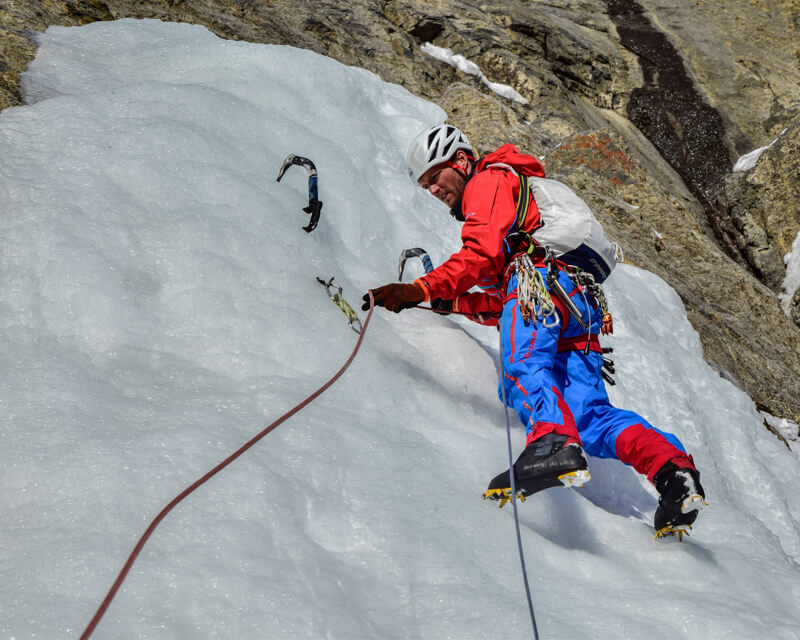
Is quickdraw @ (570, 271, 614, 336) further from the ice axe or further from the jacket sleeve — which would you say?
the ice axe

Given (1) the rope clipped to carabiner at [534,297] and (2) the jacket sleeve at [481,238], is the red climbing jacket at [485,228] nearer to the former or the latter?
(2) the jacket sleeve at [481,238]

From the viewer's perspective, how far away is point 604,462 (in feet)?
10.5

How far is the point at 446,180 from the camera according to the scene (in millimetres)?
3119

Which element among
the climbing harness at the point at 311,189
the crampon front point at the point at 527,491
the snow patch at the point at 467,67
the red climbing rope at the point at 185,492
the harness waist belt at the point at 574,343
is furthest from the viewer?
the snow patch at the point at 467,67

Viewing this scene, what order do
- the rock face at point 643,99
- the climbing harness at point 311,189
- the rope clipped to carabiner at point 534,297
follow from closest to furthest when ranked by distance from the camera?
the rope clipped to carabiner at point 534,297
the climbing harness at point 311,189
the rock face at point 643,99

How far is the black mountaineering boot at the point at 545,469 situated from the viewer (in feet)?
7.19

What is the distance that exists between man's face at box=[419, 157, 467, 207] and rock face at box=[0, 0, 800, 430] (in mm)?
2273

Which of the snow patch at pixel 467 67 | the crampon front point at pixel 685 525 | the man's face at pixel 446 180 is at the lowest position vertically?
the snow patch at pixel 467 67

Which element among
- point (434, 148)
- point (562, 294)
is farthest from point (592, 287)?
point (434, 148)

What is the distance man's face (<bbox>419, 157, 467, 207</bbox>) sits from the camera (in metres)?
3.11

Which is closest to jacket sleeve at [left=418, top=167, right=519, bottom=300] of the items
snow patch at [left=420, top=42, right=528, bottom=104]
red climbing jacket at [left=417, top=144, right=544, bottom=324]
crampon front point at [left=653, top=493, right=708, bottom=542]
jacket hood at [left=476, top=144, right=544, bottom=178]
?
red climbing jacket at [left=417, top=144, right=544, bottom=324]

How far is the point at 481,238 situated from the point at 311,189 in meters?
1.05

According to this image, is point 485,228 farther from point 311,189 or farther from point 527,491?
point 527,491

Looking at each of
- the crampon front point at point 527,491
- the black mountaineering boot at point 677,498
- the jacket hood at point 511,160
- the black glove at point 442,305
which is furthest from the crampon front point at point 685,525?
the jacket hood at point 511,160
